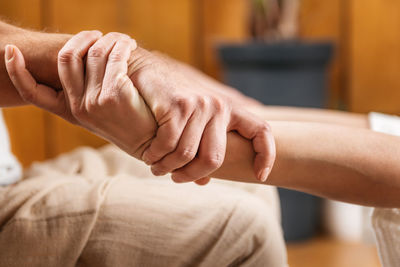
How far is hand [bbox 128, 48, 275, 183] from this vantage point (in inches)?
25.5

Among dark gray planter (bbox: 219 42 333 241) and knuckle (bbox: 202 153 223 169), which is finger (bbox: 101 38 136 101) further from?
dark gray planter (bbox: 219 42 333 241)

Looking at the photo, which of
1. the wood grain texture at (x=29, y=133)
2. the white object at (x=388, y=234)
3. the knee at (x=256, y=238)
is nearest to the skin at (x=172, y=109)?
the knee at (x=256, y=238)

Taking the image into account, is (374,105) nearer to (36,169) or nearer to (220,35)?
(220,35)

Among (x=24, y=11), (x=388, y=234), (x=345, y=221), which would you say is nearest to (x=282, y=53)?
(x=345, y=221)

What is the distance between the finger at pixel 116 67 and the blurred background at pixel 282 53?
160 centimetres

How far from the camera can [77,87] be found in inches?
26.9

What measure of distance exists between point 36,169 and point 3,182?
0.66ft

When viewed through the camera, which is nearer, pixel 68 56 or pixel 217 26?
pixel 68 56

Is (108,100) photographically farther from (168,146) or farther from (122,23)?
(122,23)

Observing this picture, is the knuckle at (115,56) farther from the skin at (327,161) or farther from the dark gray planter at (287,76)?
the dark gray planter at (287,76)

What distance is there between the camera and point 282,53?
2240 mm

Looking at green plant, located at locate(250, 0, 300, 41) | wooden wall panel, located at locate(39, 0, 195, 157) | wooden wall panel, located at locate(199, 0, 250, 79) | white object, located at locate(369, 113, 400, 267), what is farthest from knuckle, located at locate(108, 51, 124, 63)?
wooden wall panel, located at locate(199, 0, 250, 79)

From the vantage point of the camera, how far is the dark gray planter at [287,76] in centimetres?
225

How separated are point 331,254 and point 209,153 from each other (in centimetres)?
174
